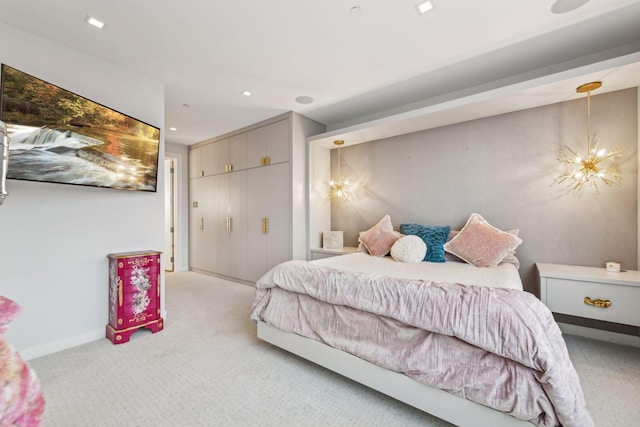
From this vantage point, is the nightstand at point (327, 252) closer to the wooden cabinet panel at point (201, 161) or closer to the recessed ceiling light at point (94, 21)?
the wooden cabinet panel at point (201, 161)

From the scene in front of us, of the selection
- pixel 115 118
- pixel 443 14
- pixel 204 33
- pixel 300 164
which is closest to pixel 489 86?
pixel 443 14

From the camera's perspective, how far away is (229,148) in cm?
492

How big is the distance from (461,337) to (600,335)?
89.4 inches

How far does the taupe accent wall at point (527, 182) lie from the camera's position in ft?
8.16

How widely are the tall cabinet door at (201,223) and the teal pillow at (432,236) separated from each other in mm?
3752

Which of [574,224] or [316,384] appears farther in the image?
[574,224]

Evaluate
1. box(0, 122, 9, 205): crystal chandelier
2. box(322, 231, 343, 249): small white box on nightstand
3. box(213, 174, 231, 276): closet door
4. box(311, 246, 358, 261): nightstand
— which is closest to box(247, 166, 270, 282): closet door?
box(213, 174, 231, 276): closet door

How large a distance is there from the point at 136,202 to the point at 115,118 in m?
0.87

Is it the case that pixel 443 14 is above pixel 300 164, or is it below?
above

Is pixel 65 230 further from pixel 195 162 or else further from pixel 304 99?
pixel 195 162

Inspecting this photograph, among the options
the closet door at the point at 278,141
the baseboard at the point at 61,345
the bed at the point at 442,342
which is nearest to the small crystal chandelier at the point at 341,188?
the closet door at the point at 278,141

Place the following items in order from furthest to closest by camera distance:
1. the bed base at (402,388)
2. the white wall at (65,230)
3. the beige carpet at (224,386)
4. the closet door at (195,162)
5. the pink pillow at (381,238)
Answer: the closet door at (195,162) → the pink pillow at (381,238) → the white wall at (65,230) → the beige carpet at (224,386) → the bed base at (402,388)

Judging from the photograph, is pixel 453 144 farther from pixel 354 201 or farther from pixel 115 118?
pixel 115 118

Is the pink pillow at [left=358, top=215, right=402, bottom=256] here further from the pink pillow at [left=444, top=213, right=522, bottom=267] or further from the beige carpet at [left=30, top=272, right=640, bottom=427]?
the beige carpet at [left=30, top=272, right=640, bottom=427]
